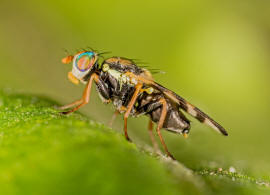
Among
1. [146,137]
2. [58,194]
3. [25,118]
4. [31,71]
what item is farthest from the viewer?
[31,71]

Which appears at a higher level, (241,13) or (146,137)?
(241,13)

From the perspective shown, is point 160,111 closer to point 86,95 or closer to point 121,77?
point 121,77

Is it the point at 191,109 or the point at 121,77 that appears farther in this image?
the point at 121,77

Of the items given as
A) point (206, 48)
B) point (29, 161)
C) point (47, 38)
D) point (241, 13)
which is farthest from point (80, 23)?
point (29, 161)

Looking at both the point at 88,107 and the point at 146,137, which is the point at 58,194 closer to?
the point at 146,137

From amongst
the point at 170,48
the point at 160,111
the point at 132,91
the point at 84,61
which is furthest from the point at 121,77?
the point at 170,48

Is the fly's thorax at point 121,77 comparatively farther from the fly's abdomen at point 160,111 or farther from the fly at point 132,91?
the fly's abdomen at point 160,111
